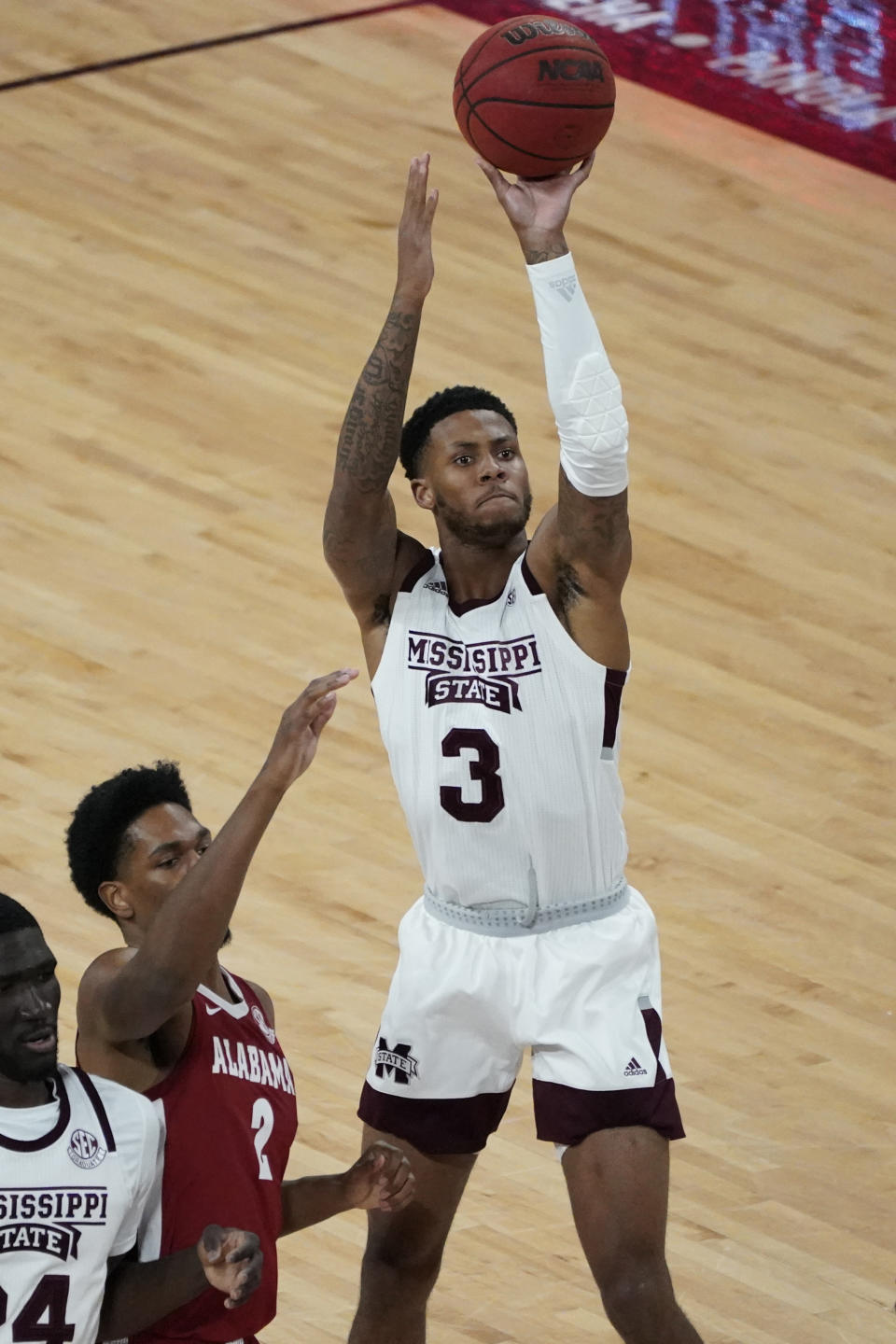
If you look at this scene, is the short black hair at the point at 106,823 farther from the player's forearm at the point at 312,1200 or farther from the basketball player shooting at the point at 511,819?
the basketball player shooting at the point at 511,819

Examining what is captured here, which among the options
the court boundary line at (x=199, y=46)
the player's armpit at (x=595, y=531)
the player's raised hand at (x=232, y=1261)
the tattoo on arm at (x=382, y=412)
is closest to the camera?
the player's raised hand at (x=232, y=1261)

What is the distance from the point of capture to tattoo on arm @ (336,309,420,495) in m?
4.49

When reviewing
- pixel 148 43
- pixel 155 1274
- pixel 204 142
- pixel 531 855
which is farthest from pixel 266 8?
pixel 155 1274

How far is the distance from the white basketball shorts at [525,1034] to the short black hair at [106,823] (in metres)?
0.75

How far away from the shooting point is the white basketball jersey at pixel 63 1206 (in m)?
3.41

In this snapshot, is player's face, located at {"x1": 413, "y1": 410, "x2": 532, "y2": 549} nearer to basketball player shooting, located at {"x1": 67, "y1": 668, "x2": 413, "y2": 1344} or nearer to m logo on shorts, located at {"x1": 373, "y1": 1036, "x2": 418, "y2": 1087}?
basketball player shooting, located at {"x1": 67, "y1": 668, "x2": 413, "y2": 1344}

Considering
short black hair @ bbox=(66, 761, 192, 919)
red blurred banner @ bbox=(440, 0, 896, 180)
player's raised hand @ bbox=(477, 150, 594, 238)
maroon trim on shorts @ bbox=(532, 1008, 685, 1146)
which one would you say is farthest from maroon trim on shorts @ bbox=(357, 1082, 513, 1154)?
red blurred banner @ bbox=(440, 0, 896, 180)

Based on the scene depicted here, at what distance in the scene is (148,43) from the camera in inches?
467

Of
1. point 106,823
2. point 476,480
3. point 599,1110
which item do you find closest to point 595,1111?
point 599,1110

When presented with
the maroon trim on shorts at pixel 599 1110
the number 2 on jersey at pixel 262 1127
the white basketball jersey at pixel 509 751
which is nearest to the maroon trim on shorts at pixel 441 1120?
the maroon trim on shorts at pixel 599 1110

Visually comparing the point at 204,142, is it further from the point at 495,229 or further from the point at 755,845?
the point at 755,845

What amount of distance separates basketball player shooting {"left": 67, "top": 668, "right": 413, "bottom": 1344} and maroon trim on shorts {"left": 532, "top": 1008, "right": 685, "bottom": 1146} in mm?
517

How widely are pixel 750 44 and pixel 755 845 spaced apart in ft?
21.3

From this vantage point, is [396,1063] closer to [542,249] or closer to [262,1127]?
[262,1127]
